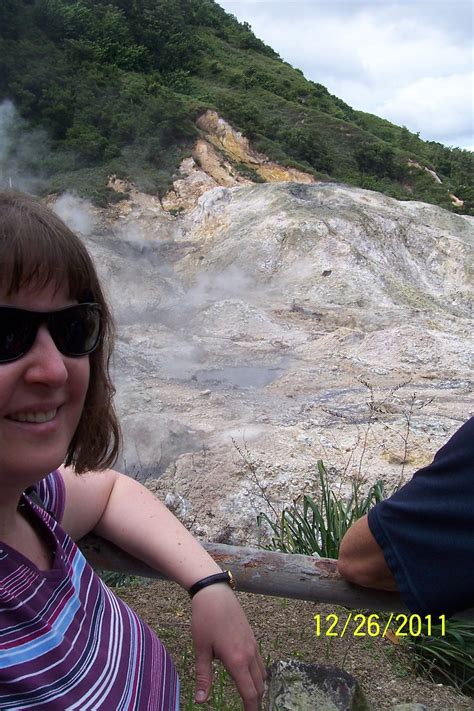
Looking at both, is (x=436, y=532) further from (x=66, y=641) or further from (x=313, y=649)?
(x=313, y=649)

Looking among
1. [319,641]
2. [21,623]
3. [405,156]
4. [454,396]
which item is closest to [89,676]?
[21,623]

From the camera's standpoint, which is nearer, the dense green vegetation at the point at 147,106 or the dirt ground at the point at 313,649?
the dirt ground at the point at 313,649

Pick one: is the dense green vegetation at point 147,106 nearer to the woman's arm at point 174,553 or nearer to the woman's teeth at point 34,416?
the woman's arm at point 174,553

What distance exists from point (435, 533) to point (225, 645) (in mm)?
449

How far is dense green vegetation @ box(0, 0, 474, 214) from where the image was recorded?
17141 millimetres

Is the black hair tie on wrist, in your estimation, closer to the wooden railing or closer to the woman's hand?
the woman's hand

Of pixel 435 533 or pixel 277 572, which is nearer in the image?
pixel 435 533

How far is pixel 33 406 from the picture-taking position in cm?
98

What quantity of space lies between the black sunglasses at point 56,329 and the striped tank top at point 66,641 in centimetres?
30

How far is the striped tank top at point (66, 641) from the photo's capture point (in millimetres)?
901

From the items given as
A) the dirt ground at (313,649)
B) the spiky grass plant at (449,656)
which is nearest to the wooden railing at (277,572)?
the dirt ground at (313,649)

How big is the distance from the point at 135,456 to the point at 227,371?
3078 millimetres

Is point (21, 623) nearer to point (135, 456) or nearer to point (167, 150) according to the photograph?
point (135, 456)

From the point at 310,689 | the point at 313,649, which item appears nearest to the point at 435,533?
the point at 310,689
